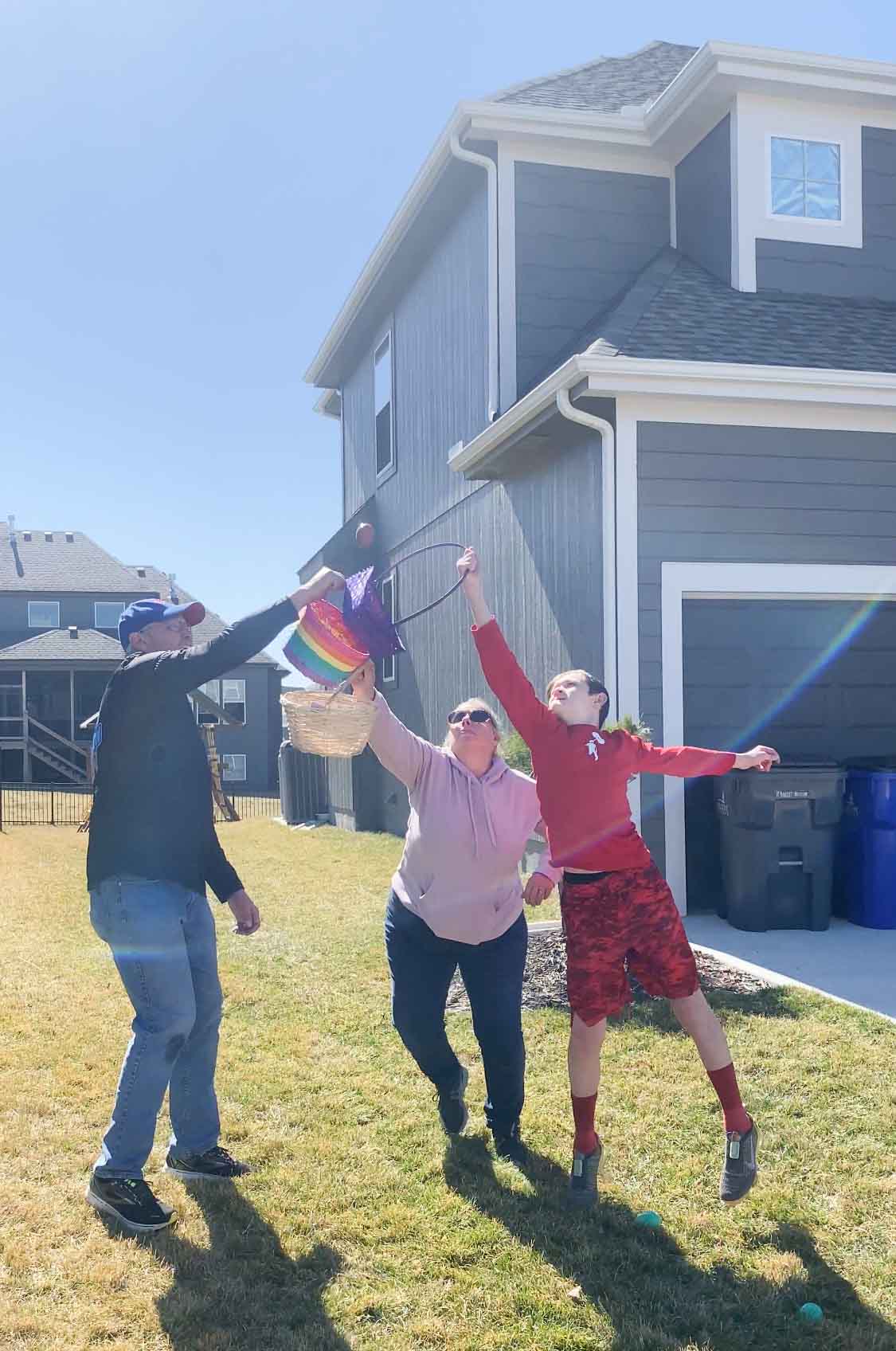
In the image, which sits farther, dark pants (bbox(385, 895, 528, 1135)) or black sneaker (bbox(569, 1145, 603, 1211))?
dark pants (bbox(385, 895, 528, 1135))

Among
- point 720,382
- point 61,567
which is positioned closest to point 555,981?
point 720,382

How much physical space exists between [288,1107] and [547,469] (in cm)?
564

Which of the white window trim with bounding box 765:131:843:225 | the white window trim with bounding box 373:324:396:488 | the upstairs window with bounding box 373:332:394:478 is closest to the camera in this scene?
the white window trim with bounding box 765:131:843:225

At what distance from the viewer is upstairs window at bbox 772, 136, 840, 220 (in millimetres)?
8789

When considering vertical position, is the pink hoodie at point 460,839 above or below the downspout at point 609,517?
below

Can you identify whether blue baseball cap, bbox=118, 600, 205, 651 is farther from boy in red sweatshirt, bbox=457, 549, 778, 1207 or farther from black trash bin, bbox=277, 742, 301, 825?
black trash bin, bbox=277, 742, 301, 825

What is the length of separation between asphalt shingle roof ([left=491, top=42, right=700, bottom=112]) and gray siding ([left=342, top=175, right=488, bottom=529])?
108cm

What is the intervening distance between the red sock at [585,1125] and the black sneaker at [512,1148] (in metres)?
0.30

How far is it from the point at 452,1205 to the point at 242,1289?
0.68 metres

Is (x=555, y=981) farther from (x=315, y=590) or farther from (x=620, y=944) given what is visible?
(x=315, y=590)

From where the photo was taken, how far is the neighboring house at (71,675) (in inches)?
1092

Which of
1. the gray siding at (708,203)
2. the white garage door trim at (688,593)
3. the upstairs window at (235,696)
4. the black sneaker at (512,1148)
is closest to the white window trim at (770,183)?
the gray siding at (708,203)

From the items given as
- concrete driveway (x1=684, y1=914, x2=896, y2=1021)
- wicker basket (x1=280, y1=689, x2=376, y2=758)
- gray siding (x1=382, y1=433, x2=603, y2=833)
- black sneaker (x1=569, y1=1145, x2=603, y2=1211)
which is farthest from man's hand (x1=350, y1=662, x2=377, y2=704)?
gray siding (x1=382, y1=433, x2=603, y2=833)

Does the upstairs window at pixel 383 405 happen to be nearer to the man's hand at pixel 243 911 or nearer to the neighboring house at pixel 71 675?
the man's hand at pixel 243 911
